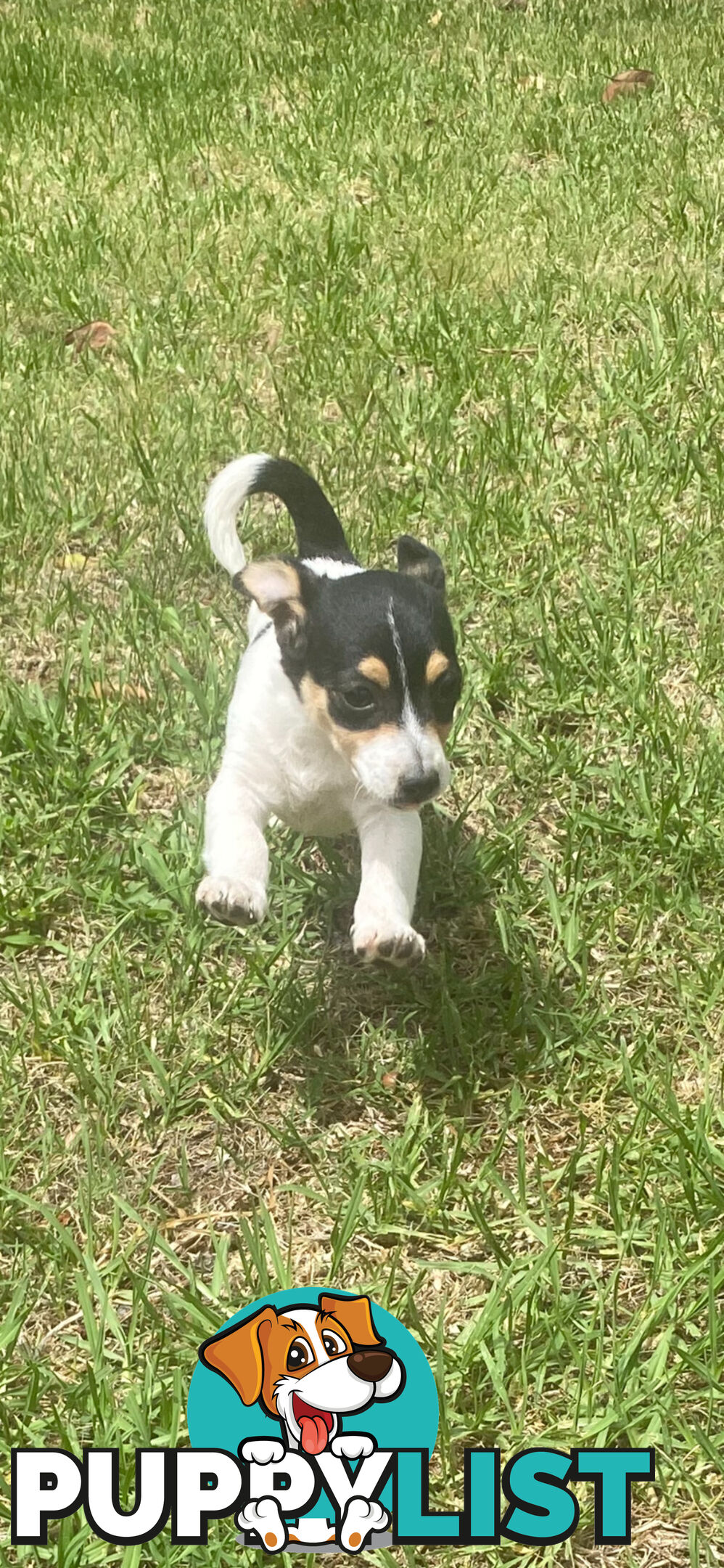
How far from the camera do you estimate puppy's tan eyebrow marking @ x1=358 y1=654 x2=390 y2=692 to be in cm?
246

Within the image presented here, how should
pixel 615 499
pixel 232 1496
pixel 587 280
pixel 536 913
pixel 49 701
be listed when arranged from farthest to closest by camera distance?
pixel 587 280 → pixel 615 499 → pixel 49 701 → pixel 536 913 → pixel 232 1496

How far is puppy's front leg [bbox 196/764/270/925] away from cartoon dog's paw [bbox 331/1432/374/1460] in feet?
2.81

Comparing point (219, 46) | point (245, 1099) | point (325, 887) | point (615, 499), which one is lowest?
point (245, 1099)

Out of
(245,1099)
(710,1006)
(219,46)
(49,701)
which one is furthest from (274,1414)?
(219,46)

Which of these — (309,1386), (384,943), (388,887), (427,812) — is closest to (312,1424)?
(309,1386)

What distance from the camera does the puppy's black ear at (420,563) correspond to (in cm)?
284

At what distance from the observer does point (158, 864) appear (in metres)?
3.15

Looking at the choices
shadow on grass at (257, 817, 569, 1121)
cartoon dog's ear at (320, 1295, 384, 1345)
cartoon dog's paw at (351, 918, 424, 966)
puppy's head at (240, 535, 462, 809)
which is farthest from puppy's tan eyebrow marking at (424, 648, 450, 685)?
cartoon dog's ear at (320, 1295, 384, 1345)

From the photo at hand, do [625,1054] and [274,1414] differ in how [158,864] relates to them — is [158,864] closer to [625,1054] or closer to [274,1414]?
[625,1054]

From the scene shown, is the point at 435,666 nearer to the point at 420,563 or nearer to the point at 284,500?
the point at 420,563

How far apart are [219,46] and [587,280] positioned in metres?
3.22

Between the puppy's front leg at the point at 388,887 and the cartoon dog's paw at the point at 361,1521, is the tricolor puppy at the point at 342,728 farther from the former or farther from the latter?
the cartoon dog's paw at the point at 361,1521

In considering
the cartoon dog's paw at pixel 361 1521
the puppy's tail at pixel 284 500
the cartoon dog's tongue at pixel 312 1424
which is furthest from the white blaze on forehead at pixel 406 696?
the cartoon dog's paw at pixel 361 1521

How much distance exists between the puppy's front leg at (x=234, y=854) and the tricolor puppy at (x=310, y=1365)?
2.20 ft
